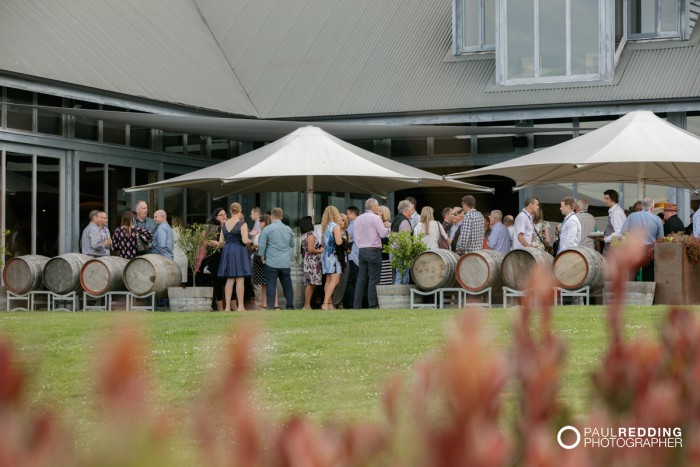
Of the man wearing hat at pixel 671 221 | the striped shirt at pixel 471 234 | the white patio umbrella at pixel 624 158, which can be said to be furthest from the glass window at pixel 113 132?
the man wearing hat at pixel 671 221

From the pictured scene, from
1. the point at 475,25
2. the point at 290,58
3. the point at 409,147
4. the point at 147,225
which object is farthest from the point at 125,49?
the point at 475,25

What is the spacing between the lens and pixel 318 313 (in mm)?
13805

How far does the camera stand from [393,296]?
666 inches

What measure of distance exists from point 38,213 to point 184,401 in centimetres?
1302

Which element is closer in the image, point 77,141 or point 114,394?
point 114,394

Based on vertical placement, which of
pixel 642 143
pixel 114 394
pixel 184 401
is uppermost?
pixel 642 143

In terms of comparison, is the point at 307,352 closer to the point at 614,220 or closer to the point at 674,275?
the point at 674,275

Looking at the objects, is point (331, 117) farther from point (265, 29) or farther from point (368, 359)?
point (368, 359)

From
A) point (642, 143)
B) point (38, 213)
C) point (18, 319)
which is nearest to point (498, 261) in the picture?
point (642, 143)

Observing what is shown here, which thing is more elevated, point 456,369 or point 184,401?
point 456,369

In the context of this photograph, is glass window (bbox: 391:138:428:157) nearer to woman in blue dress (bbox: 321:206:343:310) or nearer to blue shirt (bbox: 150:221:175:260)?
woman in blue dress (bbox: 321:206:343:310)

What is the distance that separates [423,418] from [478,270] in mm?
15388

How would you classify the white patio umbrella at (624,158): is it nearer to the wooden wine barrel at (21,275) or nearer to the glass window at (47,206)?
the wooden wine barrel at (21,275)

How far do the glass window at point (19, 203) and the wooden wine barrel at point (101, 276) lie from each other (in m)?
2.52
